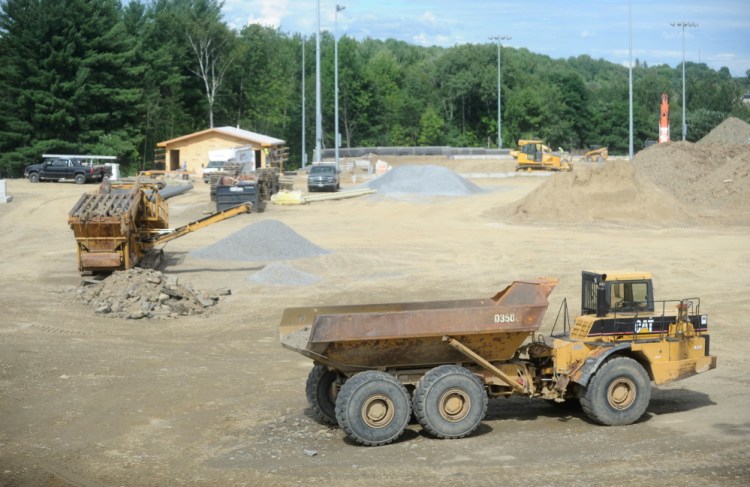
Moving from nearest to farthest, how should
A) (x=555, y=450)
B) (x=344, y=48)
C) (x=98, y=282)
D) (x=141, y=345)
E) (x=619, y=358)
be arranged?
(x=555, y=450), (x=619, y=358), (x=141, y=345), (x=98, y=282), (x=344, y=48)

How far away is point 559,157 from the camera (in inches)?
2840

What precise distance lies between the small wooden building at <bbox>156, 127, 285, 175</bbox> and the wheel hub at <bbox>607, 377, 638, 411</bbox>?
182 feet

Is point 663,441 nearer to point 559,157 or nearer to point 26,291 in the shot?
point 26,291

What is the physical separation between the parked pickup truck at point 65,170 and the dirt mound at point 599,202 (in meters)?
26.8

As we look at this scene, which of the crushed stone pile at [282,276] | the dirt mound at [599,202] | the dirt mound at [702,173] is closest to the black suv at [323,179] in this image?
the dirt mound at [599,202]

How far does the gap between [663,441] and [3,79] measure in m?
67.3

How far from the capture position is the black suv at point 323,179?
55656 millimetres

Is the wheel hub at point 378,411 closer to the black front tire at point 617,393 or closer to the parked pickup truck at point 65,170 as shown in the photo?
the black front tire at point 617,393

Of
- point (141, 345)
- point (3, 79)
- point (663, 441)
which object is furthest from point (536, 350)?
point (3, 79)

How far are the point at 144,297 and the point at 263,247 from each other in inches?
313

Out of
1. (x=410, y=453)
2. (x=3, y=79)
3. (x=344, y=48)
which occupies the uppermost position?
(x=344, y=48)

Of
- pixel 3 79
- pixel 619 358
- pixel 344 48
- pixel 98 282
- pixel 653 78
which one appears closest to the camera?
pixel 619 358

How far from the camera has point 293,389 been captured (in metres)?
15.8

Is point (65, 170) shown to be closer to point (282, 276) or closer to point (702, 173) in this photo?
point (282, 276)
